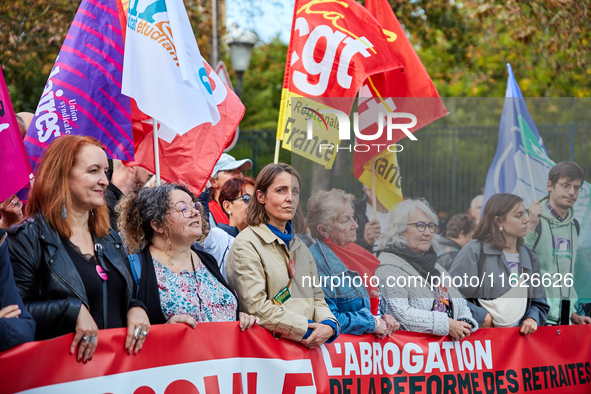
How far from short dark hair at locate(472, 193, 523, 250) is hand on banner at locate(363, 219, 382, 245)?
0.90 m

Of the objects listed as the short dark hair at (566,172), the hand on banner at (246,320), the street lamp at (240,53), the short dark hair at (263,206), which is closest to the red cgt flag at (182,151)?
the short dark hair at (263,206)

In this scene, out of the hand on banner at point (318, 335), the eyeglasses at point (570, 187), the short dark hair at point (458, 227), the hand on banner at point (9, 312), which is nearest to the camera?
the hand on banner at point (9, 312)

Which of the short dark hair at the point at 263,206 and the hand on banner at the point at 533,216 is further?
the hand on banner at the point at 533,216

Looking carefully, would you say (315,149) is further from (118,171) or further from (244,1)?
(244,1)

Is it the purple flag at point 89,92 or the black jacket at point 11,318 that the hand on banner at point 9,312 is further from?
the purple flag at point 89,92

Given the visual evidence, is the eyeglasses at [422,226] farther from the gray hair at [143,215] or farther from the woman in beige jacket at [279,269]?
the gray hair at [143,215]

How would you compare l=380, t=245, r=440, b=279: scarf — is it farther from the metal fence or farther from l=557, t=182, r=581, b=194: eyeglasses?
l=557, t=182, r=581, b=194: eyeglasses

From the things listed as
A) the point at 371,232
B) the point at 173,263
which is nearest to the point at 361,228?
the point at 371,232

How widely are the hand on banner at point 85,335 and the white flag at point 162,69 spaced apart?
5.99 feet

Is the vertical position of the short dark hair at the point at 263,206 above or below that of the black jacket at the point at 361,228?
above

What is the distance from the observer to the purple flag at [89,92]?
14.1 feet

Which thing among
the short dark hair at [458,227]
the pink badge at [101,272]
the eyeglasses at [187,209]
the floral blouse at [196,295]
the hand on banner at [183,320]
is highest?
the eyeglasses at [187,209]

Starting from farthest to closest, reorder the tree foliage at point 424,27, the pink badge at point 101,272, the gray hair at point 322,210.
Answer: the tree foliage at point 424,27
the gray hair at point 322,210
the pink badge at point 101,272

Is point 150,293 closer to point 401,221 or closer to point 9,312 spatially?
point 9,312
